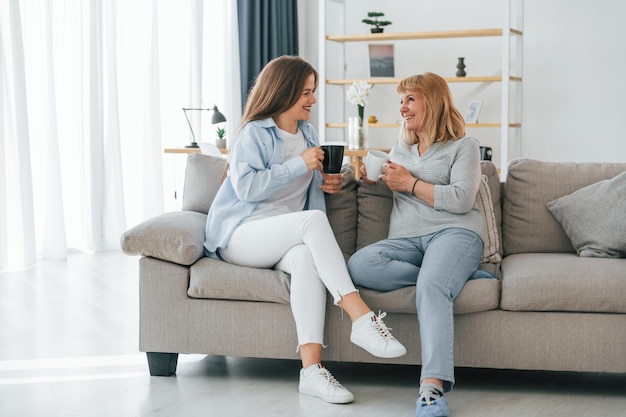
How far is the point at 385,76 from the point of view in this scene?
21.6 ft

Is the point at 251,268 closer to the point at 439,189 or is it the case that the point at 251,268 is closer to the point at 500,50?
the point at 439,189

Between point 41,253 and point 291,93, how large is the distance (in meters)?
2.95

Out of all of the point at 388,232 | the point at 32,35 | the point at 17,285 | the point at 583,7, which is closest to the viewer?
the point at 388,232

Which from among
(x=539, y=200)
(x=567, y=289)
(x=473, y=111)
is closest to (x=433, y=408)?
(x=567, y=289)

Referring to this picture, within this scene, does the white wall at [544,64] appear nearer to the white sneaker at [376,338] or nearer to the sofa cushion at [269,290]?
the sofa cushion at [269,290]

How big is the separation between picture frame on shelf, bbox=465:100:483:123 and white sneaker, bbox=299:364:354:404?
160 inches

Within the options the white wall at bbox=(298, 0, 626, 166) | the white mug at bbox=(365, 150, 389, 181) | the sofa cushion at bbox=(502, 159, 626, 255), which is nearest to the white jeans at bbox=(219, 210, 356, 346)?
the white mug at bbox=(365, 150, 389, 181)

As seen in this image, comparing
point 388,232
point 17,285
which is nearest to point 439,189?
point 388,232

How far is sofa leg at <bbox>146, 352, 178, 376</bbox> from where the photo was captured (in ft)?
9.48

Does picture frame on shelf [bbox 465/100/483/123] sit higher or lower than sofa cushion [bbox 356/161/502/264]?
higher

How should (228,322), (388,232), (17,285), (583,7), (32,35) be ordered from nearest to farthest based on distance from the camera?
(228,322) < (388,232) < (17,285) < (32,35) < (583,7)

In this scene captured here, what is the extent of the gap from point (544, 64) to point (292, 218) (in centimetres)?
419

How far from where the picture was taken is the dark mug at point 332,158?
9.23ft

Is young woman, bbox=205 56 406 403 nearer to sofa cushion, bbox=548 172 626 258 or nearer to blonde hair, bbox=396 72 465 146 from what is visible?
blonde hair, bbox=396 72 465 146
